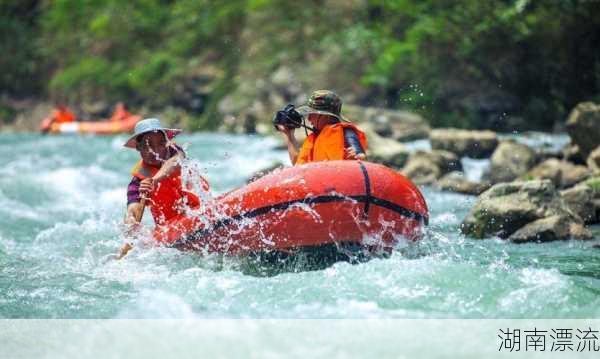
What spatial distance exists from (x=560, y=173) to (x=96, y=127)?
14.2 metres

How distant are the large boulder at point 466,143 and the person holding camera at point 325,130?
6.05 m

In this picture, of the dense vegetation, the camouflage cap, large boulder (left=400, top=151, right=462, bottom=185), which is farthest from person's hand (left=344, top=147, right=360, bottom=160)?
the dense vegetation

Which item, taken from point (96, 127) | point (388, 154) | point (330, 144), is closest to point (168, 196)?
point (330, 144)

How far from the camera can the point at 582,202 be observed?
8289 millimetres

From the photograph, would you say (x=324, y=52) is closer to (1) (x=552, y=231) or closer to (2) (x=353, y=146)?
(1) (x=552, y=231)

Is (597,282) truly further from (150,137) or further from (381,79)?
(381,79)

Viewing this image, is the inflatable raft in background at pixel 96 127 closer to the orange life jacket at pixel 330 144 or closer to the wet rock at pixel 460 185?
the wet rock at pixel 460 185

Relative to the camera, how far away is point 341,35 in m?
20.7

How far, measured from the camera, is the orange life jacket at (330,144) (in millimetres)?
6547

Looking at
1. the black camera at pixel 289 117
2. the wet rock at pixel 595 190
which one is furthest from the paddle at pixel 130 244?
the wet rock at pixel 595 190

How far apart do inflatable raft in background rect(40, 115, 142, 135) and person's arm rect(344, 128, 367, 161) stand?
15177mm

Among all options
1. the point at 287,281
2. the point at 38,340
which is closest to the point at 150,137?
the point at 287,281

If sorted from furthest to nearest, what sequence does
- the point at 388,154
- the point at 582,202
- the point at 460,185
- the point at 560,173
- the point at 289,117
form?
the point at 388,154
the point at 460,185
the point at 560,173
the point at 582,202
the point at 289,117

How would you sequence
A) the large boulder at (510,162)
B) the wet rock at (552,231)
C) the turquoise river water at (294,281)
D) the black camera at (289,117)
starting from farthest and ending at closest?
the large boulder at (510,162)
the wet rock at (552,231)
the black camera at (289,117)
the turquoise river water at (294,281)
